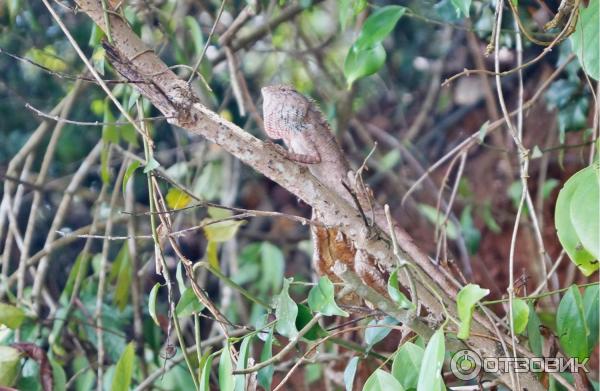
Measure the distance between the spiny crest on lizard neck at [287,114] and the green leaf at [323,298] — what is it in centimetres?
87

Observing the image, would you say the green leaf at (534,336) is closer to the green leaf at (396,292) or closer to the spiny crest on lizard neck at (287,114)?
the green leaf at (396,292)

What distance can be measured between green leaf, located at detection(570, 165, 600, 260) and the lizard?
1.55ft

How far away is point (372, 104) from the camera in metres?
3.51

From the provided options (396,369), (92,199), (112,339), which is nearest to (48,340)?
(112,339)

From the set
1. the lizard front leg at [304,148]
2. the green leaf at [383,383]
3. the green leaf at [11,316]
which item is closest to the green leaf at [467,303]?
the green leaf at [383,383]

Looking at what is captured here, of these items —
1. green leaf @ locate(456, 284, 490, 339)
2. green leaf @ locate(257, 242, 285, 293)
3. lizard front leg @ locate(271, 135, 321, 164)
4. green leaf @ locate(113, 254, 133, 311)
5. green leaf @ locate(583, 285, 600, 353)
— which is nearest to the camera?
green leaf @ locate(456, 284, 490, 339)

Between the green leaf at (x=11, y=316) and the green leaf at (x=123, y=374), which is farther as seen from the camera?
the green leaf at (x=11, y=316)

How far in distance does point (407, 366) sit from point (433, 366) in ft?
0.51

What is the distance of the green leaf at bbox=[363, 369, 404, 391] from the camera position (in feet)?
3.43

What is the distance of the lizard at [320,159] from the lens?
146cm

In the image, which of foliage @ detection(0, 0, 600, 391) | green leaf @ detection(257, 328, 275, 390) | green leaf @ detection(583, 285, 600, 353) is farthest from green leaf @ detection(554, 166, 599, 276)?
green leaf @ detection(257, 328, 275, 390)

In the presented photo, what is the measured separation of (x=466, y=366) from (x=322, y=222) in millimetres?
346

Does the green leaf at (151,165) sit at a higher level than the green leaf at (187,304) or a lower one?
higher

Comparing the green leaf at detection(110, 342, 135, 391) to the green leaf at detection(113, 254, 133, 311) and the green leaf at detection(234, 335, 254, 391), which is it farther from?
the green leaf at detection(113, 254, 133, 311)
